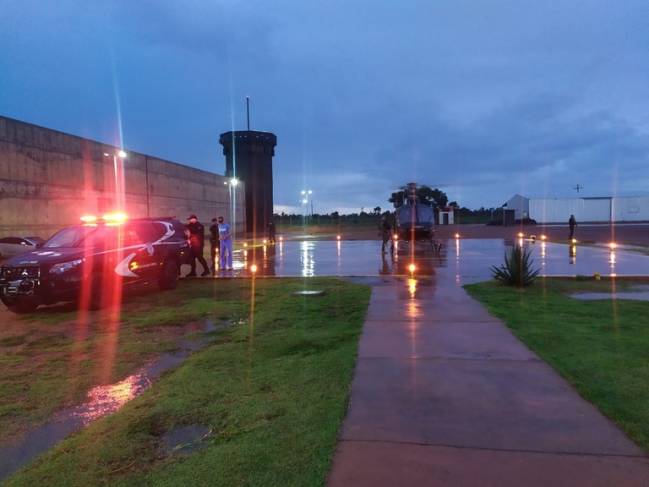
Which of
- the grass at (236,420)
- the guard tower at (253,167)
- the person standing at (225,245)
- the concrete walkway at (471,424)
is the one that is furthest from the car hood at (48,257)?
the guard tower at (253,167)

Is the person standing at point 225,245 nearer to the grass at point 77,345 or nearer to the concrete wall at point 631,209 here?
the grass at point 77,345

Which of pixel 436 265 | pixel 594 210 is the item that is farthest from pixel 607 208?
pixel 436 265

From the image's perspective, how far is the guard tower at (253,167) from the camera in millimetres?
44344

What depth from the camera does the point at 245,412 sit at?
15.0 ft

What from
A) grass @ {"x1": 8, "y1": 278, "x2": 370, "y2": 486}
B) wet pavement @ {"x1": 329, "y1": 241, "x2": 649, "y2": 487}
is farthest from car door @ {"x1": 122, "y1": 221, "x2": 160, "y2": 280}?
wet pavement @ {"x1": 329, "y1": 241, "x2": 649, "y2": 487}

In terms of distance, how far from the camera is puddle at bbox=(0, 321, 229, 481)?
13.1 feet

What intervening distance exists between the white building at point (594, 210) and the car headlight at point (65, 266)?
72.5 m

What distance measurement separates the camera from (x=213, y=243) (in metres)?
17.9

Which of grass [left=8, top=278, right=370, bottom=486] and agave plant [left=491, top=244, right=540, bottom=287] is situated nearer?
grass [left=8, top=278, right=370, bottom=486]

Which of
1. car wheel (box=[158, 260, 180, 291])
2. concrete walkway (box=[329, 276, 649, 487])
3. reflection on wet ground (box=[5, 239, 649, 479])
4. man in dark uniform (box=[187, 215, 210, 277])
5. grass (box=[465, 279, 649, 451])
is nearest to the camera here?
concrete walkway (box=[329, 276, 649, 487])

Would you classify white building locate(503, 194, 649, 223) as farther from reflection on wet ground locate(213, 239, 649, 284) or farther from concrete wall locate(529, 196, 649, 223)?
reflection on wet ground locate(213, 239, 649, 284)

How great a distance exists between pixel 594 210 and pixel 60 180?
74.1 meters

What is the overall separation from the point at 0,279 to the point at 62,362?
4.35m

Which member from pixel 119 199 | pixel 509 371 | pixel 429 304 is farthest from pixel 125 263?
pixel 119 199
